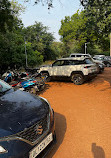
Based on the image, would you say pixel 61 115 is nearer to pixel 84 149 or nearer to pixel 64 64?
pixel 84 149

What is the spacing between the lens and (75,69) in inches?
305

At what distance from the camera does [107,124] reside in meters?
3.54

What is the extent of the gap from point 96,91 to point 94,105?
1.85 meters

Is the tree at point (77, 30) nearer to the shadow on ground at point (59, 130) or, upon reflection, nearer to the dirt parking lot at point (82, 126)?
the dirt parking lot at point (82, 126)

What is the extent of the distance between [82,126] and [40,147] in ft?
5.63

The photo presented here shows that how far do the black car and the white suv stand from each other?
514 cm

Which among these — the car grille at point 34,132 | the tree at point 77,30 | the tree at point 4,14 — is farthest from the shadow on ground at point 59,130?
the tree at point 77,30

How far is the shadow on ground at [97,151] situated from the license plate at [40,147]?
100 cm

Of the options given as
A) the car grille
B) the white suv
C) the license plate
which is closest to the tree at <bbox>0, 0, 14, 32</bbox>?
the white suv

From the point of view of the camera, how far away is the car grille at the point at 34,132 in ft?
6.45

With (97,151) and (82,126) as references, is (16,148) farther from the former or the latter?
(82,126)

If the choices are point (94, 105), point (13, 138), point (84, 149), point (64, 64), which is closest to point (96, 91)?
point (94, 105)

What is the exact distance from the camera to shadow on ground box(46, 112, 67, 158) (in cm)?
269

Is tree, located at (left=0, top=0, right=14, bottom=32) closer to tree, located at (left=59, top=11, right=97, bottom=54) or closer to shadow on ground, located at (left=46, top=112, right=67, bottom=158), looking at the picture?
shadow on ground, located at (left=46, top=112, right=67, bottom=158)
